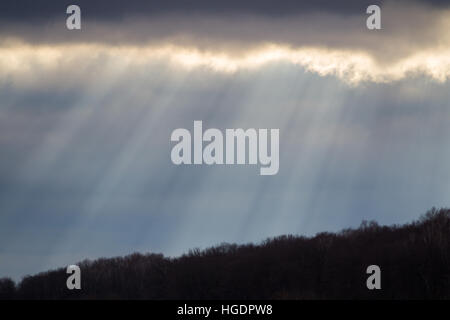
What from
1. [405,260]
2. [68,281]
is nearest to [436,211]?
[405,260]

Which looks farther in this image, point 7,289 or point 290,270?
point 7,289

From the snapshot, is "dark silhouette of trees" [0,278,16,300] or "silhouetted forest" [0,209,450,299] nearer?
"silhouetted forest" [0,209,450,299]

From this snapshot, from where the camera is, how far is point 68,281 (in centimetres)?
4828

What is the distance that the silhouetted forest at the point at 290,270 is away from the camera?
3281 centimetres

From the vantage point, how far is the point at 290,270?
37656 mm

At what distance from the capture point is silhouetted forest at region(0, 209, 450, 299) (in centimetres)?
3281

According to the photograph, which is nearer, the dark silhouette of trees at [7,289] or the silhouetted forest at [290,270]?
the silhouetted forest at [290,270]
